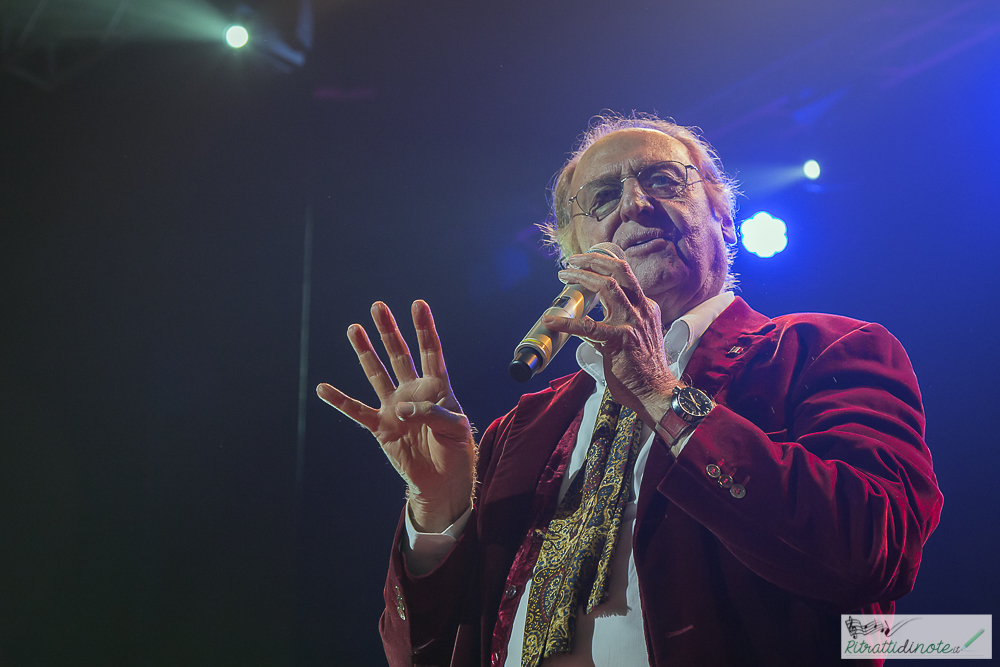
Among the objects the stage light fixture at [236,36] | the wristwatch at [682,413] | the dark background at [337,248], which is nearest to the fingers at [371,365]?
the wristwatch at [682,413]

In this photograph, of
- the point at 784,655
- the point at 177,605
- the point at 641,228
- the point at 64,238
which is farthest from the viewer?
the point at 64,238

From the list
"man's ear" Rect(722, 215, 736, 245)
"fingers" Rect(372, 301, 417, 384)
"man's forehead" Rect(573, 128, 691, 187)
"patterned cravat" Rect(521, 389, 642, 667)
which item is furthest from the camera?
"man's ear" Rect(722, 215, 736, 245)

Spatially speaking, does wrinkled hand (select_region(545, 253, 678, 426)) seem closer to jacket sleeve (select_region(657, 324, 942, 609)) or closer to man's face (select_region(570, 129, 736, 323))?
jacket sleeve (select_region(657, 324, 942, 609))

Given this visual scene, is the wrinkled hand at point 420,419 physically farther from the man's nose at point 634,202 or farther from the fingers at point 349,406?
the man's nose at point 634,202

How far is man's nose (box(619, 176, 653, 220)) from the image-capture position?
1500 millimetres

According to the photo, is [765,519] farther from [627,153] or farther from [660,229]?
[627,153]

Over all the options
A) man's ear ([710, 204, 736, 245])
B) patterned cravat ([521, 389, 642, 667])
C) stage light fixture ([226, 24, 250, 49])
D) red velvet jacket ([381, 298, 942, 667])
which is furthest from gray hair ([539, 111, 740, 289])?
stage light fixture ([226, 24, 250, 49])

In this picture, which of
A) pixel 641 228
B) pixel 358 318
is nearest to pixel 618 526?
pixel 641 228

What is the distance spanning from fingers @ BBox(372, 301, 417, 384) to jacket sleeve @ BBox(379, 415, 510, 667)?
346mm

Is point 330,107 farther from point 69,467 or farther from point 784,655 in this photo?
point 784,655

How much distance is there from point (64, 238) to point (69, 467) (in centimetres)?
92

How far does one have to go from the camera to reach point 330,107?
8.30 feet

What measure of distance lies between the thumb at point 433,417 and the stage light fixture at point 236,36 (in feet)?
6.92

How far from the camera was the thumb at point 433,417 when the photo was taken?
3.96 ft
